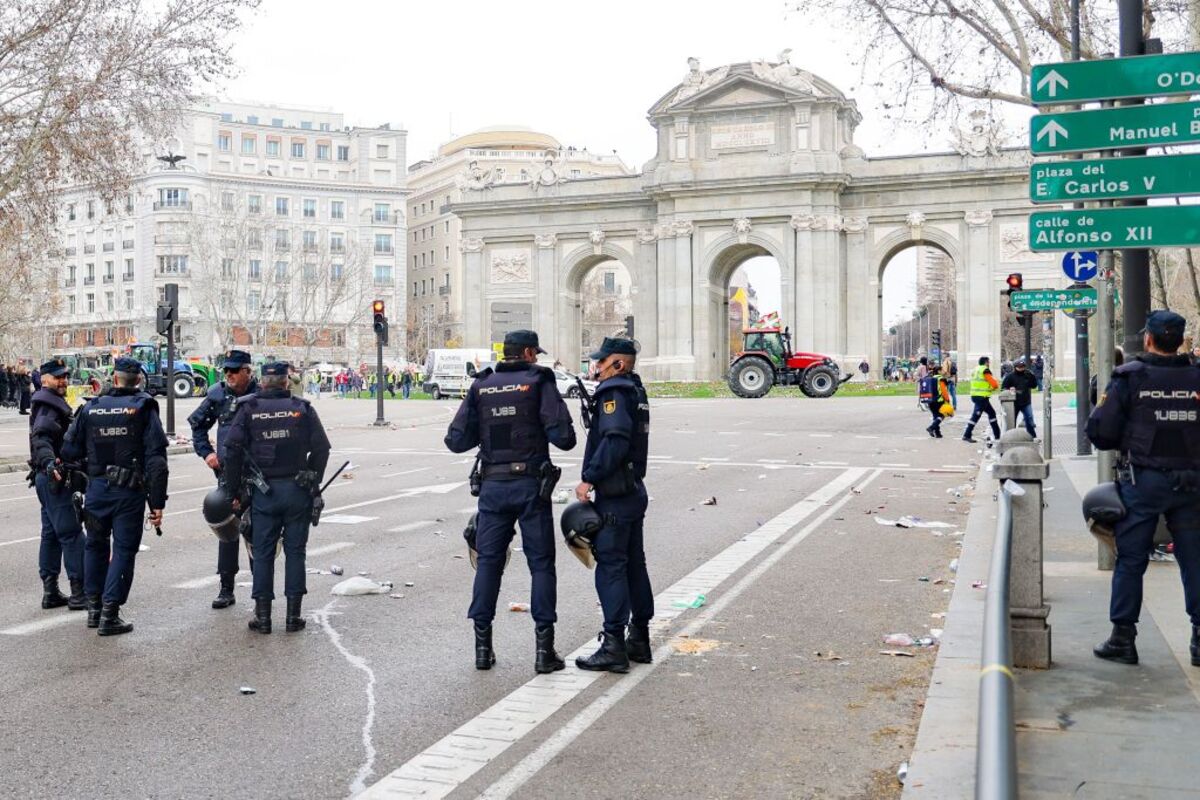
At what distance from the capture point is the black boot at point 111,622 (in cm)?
766

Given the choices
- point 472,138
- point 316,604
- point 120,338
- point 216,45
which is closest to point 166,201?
point 120,338

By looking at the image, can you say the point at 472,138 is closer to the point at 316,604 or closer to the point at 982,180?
the point at 982,180

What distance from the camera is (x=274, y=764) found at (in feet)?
16.8

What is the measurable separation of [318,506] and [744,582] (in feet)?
10.9

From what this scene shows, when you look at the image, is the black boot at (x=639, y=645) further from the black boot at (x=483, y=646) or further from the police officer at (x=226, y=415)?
the police officer at (x=226, y=415)

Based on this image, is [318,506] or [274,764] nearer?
[274,764]

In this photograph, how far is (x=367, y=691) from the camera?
247 inches

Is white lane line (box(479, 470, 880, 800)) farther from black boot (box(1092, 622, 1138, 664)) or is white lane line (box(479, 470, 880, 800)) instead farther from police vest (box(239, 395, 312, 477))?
police vest (box(239, 395, 312, 477))

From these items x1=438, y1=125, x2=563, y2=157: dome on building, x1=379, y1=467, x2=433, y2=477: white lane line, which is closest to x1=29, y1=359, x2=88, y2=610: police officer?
x1=379, y1=467, x2=433, y2=477: white lane line

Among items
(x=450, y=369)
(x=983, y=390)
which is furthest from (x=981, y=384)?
(x=450, y=369)

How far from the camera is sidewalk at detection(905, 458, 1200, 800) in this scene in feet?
15.4

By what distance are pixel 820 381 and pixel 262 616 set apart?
126 feet

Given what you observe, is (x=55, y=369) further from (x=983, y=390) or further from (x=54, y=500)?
(x=983, y=390)

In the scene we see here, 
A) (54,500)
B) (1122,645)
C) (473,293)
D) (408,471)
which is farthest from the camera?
(473,293)
